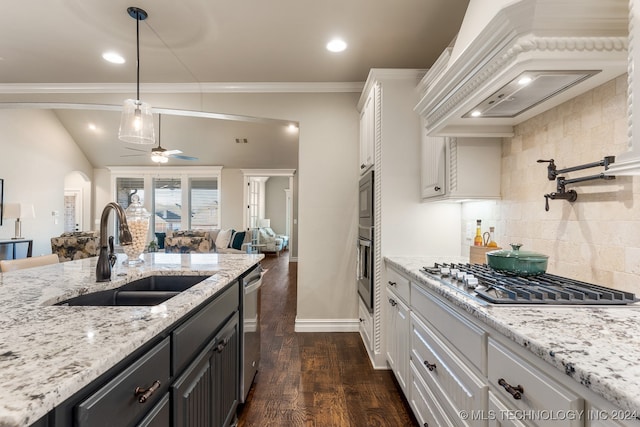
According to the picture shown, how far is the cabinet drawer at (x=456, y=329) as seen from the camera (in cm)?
112

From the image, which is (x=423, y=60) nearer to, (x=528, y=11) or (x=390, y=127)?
(x=390, y=127)

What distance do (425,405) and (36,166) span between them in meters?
7.95

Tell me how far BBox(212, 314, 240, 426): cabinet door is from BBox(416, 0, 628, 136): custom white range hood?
165 centimetres

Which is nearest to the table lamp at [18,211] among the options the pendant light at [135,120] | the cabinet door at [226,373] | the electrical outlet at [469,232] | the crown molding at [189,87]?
the crown molding at [189,87]

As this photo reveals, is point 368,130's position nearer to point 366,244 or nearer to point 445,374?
point 366,244

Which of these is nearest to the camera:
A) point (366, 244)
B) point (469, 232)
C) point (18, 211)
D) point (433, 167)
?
point (433, 167)

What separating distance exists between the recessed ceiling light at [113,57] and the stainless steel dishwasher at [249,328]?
2290 mm

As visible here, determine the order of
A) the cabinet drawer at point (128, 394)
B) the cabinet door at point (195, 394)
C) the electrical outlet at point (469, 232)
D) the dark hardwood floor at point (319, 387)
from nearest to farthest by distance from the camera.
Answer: the cabinet drawer at point (128, 394) < the cabinet door at point (195, 394) < the dark hardwood floor at point (319, 387) < the electrical outlet at point (469, 232)

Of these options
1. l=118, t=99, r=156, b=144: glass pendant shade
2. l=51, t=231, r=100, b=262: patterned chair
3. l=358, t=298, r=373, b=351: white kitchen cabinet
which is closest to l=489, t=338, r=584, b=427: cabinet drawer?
l=358, t=298, r=373, b=351: white kitchen cabinet

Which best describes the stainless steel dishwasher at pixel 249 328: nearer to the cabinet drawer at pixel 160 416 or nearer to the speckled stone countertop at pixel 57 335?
the speckled stone countertop at pixel 57 335

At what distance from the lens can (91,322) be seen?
2.90 ft

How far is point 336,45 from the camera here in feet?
8.76

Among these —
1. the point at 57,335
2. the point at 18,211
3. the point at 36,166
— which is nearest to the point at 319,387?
the point at 57,335

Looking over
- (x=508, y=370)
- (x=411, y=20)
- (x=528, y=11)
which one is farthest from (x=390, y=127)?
(x=508, y=370)
